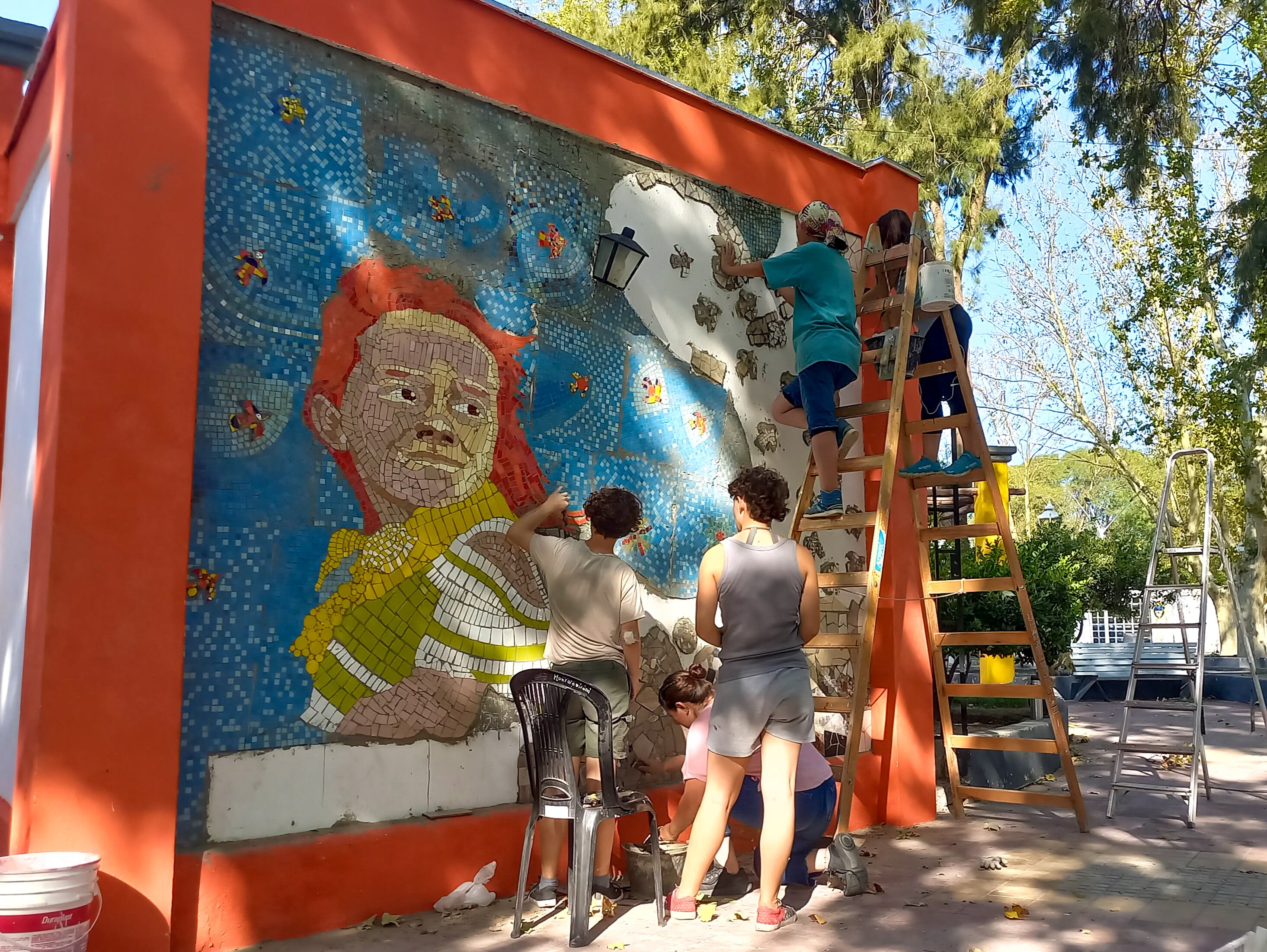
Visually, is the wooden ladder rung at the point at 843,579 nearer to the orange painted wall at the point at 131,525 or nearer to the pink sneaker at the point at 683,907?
the pink sneaker at the point at 683,907

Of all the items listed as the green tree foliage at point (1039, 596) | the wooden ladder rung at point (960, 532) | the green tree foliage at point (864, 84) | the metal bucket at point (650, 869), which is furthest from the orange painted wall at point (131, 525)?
the green tree foliage at point (864, 84)

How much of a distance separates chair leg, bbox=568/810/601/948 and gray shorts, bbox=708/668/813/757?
0.57 m

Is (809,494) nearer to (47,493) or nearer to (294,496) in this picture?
(294,496)

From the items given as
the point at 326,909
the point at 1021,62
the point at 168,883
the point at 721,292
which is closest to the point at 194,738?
the point at 168,883

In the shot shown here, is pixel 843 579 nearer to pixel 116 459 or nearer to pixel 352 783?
pixel 352 783

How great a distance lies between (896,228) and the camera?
637cm

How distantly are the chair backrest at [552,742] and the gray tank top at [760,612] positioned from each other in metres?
0.56

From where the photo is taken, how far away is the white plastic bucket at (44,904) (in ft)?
9.46

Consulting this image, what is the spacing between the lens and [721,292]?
5.97m

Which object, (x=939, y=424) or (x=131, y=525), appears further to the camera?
(x=939, y=424)

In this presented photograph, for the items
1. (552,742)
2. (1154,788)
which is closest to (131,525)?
(552,742)

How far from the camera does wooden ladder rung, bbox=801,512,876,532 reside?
5.21 metres

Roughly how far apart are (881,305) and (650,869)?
344 cm

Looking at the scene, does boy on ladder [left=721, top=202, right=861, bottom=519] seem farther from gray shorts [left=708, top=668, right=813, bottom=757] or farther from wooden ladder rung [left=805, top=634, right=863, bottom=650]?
gray shorts [left=708, top=668, right=813, bottom=757]
